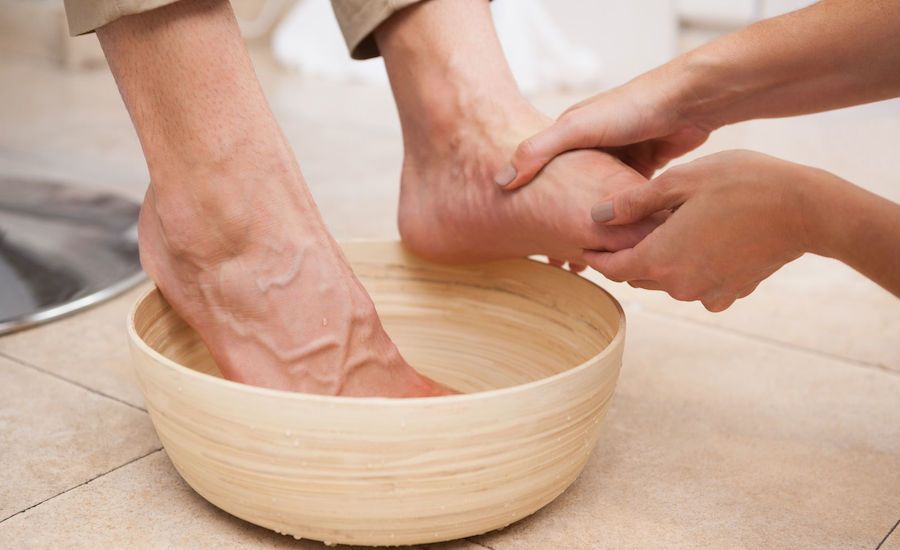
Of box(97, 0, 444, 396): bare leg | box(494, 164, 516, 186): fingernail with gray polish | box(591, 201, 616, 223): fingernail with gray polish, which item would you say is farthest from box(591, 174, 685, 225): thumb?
box(97, 0, 444, 396): bare leg

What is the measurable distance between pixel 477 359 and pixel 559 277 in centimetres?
14

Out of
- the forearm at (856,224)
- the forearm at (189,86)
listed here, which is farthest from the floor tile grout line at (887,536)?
the forearm at (189,86)

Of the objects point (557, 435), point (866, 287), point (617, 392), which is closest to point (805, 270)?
point (866, 287)

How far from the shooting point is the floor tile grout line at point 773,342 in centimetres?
117

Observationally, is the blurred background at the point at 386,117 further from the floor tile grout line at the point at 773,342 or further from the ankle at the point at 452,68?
the ankle at the point at 452,68

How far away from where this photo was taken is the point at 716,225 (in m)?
0.77

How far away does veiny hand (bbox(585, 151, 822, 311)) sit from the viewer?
28.9 inches

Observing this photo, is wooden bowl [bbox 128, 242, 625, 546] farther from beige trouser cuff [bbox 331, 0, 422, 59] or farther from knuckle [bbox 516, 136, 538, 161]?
beige trouser cuff [bbox 331, 0, 422, 59]

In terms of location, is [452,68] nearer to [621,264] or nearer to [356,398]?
[621,264]

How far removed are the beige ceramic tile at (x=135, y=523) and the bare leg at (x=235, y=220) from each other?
0.12 meters

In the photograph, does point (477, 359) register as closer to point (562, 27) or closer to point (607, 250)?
point (607, 250)

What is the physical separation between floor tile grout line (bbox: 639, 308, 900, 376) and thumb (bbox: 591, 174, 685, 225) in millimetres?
463

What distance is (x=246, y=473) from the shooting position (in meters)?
0.71

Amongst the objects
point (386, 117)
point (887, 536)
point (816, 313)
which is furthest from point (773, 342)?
point (386, 117)
